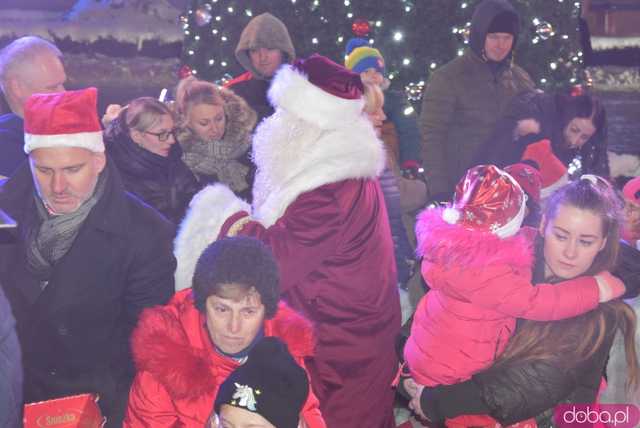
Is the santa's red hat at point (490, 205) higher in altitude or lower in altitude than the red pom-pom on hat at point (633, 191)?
higher

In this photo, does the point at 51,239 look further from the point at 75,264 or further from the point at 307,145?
the point at 307,145

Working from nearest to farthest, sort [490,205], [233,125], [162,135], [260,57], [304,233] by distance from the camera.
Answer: [490,205] → [304,233] → [162,135] → [233,125] → [260,57]

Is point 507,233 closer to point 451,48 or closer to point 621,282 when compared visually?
point 621,282

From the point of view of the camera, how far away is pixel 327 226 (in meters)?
2.92

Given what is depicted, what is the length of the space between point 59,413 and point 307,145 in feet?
4.36

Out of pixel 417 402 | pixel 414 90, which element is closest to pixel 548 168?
pixel 417 402

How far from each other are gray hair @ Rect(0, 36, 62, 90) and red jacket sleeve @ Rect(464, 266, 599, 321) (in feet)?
8.51

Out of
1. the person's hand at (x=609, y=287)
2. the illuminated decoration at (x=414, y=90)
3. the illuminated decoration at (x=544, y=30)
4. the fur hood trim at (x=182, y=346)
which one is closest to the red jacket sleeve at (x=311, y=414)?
the fur hood trim at (x=182, y=346)

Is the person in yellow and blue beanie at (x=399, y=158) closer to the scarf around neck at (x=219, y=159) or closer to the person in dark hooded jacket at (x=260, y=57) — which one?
the person in dark hooded jacket at (x=260, y=57)

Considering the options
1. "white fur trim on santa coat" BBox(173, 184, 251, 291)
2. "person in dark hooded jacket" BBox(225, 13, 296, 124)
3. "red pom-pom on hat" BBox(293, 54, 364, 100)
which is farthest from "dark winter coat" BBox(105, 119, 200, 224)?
"person in dark hooded jacket" BBox(225, 13, 296, 124)

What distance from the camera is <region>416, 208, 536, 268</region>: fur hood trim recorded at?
266cm

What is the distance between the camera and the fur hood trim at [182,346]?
8.00 feet

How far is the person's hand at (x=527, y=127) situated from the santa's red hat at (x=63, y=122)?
2.66 m

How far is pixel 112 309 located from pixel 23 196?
1.76 ft
